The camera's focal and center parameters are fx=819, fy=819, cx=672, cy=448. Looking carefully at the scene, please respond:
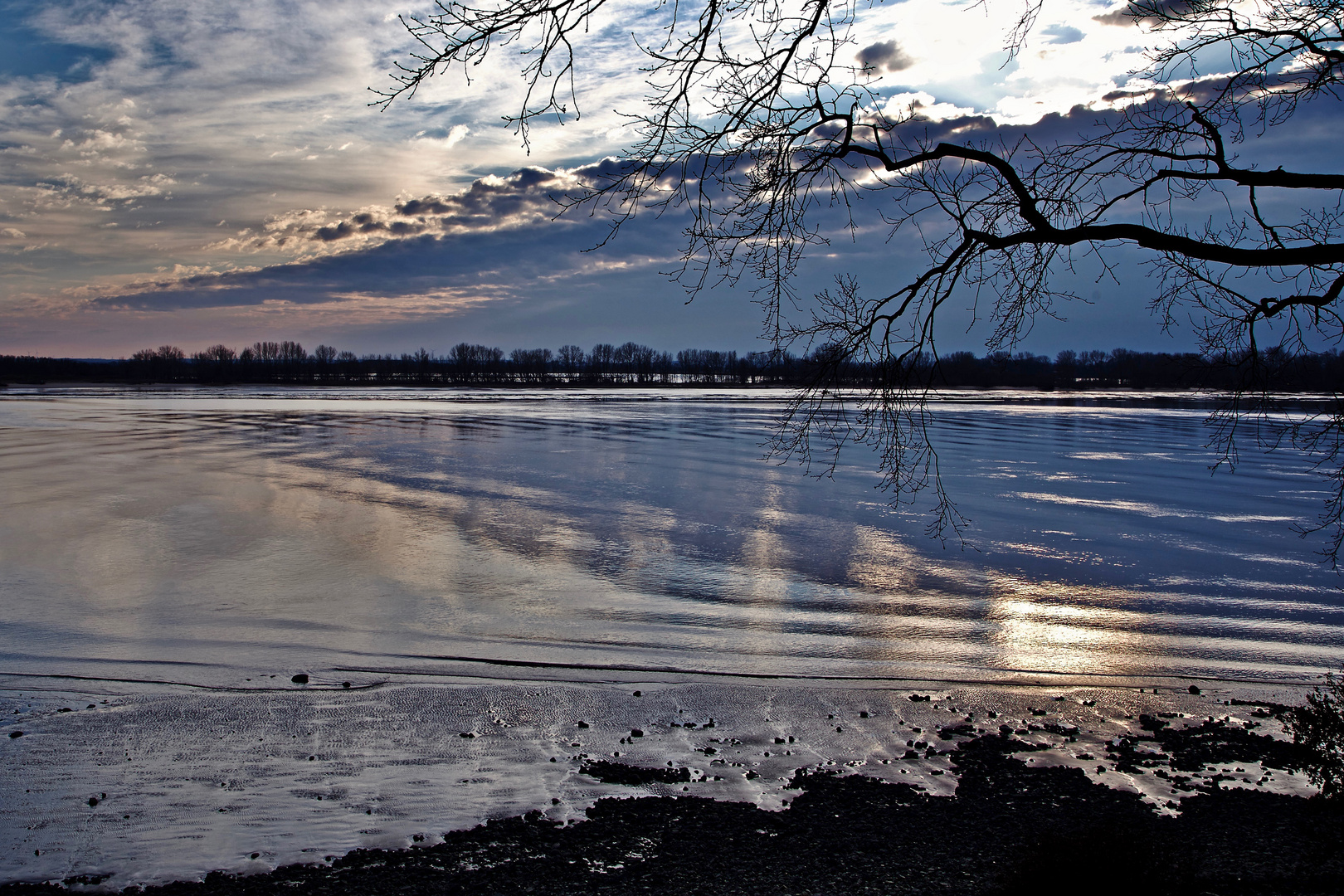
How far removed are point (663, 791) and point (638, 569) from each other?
6014 mm

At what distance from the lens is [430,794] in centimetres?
533

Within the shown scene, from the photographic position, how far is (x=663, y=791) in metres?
5.39

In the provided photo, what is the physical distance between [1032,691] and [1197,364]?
315 cm

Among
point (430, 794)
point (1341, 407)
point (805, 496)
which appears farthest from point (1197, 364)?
point (805, 496)

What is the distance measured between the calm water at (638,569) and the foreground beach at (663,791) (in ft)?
2.87

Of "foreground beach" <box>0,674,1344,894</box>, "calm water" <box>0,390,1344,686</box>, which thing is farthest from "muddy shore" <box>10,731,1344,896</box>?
"calm water" <box>0,390,1344,686</box>

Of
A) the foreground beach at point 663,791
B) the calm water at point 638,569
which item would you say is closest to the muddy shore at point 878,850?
the foreground beach at point 663,791

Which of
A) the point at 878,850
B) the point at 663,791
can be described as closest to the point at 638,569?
the point at 663,791

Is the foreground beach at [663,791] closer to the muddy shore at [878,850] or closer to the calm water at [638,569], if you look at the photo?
the muddy shore at [878,850]

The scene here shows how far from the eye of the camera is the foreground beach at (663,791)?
441cm

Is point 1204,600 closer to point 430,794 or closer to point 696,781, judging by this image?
point 696,781

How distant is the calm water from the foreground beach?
0.88 metres

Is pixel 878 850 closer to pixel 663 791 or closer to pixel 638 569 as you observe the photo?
pixel 663 791

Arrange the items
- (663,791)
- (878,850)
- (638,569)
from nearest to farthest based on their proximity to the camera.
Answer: (878,850), (663,791), (638,569)
